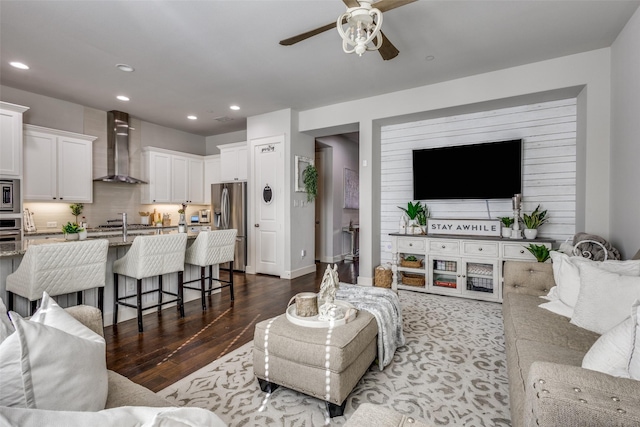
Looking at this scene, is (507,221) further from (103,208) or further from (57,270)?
(103,208)

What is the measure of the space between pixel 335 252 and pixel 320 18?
503 centimetres

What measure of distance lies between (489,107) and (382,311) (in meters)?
3.37

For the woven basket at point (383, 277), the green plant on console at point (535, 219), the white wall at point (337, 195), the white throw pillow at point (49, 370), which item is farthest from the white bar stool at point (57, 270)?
the white wall at point (337, 195)

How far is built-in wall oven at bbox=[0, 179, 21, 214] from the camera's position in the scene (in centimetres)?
393

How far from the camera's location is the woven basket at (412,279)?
4328 mm

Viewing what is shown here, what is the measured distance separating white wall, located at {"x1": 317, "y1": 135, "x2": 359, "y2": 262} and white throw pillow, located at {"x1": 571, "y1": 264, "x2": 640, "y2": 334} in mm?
5238

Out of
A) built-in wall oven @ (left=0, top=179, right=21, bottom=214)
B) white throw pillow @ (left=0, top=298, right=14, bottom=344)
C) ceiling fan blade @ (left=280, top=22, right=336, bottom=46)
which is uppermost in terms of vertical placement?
ceiling fan blade @ (left=280, top=22, right=336, bottom=46)

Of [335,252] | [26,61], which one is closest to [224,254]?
[26,61]

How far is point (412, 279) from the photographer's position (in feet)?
14.4

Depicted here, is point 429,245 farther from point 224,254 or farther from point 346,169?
point 346,169

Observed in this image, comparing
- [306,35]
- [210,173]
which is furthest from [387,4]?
[210,173]

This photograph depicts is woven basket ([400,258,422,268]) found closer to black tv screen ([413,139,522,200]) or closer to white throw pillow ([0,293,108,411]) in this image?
black tv screen ([413,139,522,200])

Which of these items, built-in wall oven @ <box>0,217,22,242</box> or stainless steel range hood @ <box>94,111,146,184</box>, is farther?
stainless steel range hood @ <box>94,111,146,184</box>

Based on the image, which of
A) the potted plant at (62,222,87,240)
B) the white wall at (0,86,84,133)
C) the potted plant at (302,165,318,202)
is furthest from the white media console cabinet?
the white wall at (0,86,84,133)
